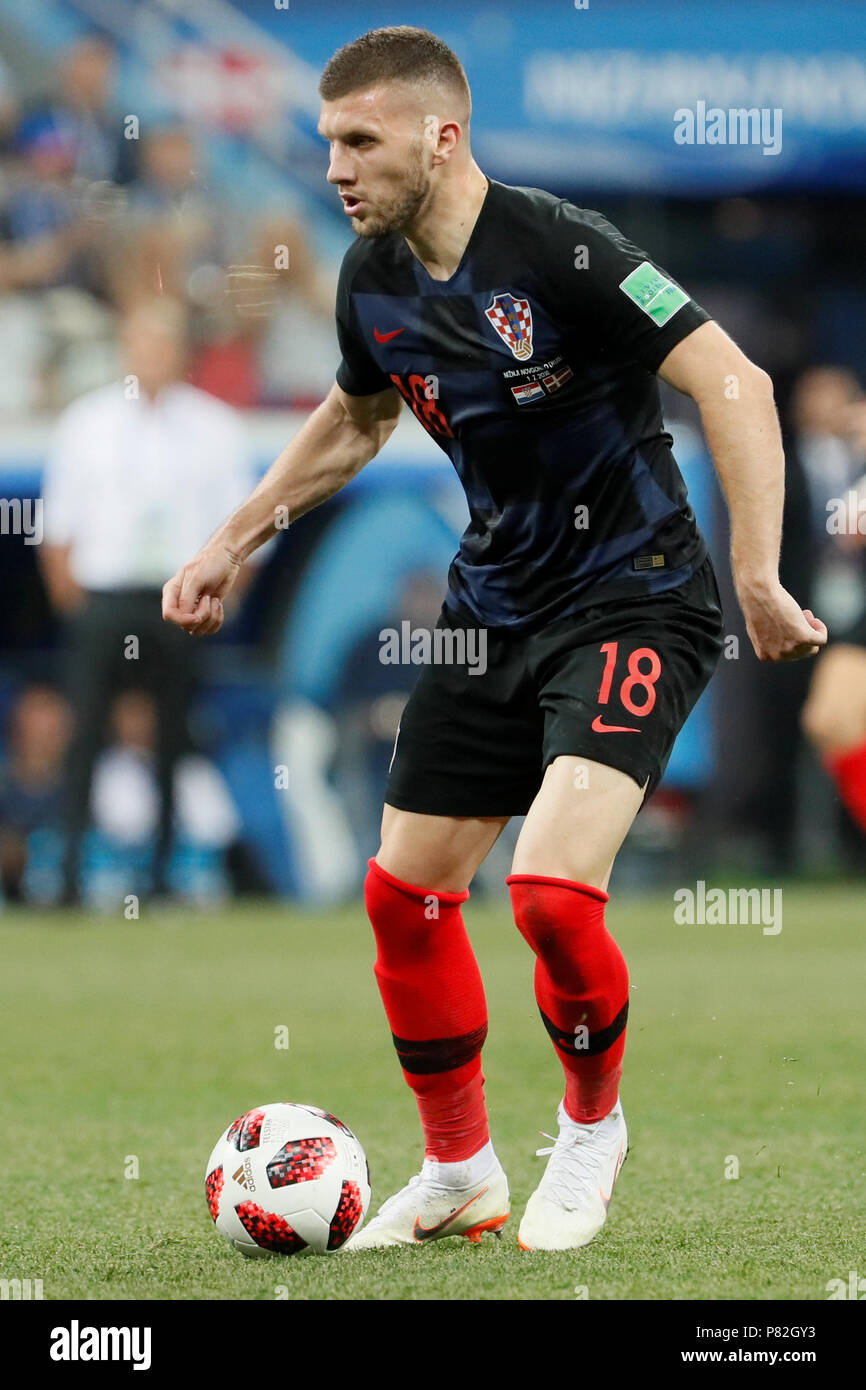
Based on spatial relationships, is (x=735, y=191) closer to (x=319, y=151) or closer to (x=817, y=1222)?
(x=319, y=151)

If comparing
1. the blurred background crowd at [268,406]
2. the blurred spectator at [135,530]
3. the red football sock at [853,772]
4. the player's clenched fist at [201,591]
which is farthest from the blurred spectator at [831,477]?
the player's clenched fist at [201,591]

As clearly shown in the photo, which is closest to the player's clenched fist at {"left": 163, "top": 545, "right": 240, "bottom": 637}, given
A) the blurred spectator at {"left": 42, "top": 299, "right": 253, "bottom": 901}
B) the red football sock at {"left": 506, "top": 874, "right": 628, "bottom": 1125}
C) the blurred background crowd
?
the red football sock at {"left": 506, "top": 874, "right": 628, "bottom": 1125}

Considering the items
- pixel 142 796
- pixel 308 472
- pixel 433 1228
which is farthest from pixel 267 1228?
pixel 142 796

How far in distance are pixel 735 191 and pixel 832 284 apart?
135 centimetres

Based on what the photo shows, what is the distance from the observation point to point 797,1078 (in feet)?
19.4

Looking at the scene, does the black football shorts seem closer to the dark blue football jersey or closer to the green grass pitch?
the dark blue football jersey

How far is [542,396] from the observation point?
12.8ft

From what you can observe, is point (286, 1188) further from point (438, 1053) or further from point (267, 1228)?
point (438, 1053)

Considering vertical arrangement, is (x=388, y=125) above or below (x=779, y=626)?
above

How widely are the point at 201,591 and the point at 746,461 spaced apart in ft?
4.09

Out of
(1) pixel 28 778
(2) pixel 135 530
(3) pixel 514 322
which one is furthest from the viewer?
(1) pixel 28 778

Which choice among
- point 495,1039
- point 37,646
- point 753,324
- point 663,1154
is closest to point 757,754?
point 753,324

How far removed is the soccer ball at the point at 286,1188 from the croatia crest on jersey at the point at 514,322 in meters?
1.59

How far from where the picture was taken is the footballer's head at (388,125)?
3.81m
